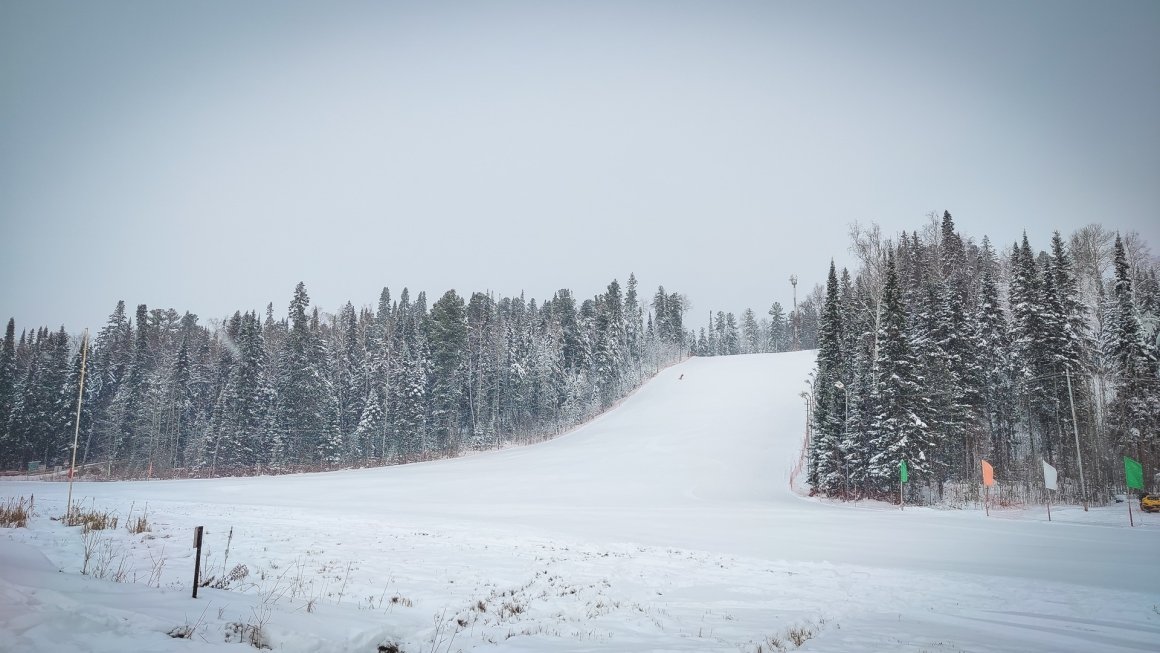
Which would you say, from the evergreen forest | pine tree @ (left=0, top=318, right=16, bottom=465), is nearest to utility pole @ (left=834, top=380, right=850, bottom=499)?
the evergreen forest

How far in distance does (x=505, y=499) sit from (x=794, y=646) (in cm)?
2934

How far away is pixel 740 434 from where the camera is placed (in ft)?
202

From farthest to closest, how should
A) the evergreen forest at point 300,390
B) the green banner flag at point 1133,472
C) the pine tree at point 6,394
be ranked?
the evergreen forest at point 300,390 < the pine tree at point 6,394 < the green banner flag at point 1133,472

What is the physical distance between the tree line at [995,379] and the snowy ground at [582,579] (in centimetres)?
868

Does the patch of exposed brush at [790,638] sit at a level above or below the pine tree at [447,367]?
below

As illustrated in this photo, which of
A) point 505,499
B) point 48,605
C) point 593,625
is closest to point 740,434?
point 505,499

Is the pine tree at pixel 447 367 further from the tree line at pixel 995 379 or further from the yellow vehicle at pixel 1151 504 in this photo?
the yellow vehicle at pixel 1151 504

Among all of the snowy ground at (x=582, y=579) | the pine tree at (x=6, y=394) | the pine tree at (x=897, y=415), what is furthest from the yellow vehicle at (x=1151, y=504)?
the pine tree at (x=6, y=394)

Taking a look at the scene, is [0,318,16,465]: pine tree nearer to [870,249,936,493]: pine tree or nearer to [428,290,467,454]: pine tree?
[428,290,467,454]: pine tree

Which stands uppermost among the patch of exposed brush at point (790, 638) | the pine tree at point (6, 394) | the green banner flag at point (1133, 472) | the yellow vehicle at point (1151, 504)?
the pine tree at point (6, 394)

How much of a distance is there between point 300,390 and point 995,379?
7137cm

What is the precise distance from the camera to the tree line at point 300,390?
67.8 metres

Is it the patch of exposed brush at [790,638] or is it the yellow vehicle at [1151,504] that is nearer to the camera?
the patch of exposed brush at [790,638]

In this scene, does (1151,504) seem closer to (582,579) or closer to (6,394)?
(582,579)
